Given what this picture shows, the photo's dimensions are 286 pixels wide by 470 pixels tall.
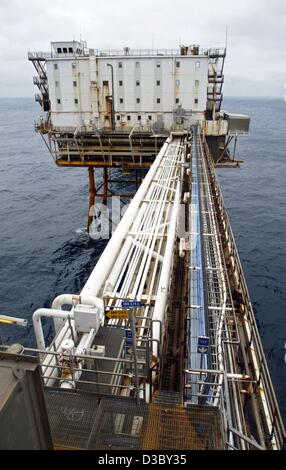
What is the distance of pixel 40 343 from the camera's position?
1049cm

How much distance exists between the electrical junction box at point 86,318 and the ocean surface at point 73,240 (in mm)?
14339

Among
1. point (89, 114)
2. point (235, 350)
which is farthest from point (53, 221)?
point (235, 350)

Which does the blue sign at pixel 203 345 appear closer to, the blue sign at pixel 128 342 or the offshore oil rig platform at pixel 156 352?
the offshore oil rig platform at pixel 156 352

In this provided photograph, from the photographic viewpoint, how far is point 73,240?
40219mm

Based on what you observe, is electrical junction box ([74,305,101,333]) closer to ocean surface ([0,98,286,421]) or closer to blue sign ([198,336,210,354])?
blue sign ([198,336,210,354])

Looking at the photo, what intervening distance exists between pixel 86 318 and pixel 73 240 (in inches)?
1226

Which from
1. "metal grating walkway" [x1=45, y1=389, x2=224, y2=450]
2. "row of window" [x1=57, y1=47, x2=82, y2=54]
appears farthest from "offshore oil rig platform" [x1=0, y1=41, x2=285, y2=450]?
"row of window" [x1=57, y1=47, x2=82, y2=54]

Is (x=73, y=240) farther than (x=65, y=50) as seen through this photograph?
No

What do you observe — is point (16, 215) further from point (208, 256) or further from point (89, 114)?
point (208, 256)

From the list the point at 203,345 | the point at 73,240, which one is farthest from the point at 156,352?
the point at 73,240

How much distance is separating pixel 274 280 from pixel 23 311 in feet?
72.3

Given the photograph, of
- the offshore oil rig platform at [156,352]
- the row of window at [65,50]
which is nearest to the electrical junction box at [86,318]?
the offshore oil rig platform at [156,352]

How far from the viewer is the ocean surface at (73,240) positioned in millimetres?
26828

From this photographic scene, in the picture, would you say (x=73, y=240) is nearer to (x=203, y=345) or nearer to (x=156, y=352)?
(x=156, y=352)
